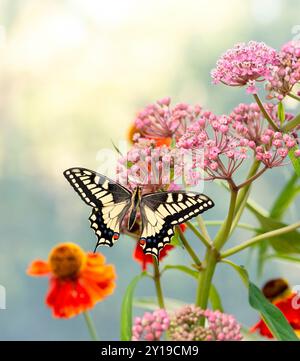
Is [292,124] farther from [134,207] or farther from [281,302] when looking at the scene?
[281,302]

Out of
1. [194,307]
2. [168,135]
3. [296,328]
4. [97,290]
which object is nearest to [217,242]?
[194,307]

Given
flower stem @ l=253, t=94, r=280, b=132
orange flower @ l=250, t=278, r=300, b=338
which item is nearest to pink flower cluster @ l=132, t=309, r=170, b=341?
flower stem @ l=253, t=94, r=280, b=132

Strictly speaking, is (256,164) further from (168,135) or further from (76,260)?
(76,260)

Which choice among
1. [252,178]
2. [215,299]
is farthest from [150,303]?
[252,178]

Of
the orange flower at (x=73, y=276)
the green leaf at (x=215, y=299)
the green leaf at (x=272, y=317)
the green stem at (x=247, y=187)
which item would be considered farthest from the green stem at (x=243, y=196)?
the orange flower at (x=73, y=276)

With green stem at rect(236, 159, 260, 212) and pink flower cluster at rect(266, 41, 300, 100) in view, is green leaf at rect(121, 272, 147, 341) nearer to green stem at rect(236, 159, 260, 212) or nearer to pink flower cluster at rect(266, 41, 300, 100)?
green stem at rect(236, 159, 260, 212)

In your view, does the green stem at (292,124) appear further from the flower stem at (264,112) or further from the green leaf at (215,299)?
the green leaf at (215,299)
